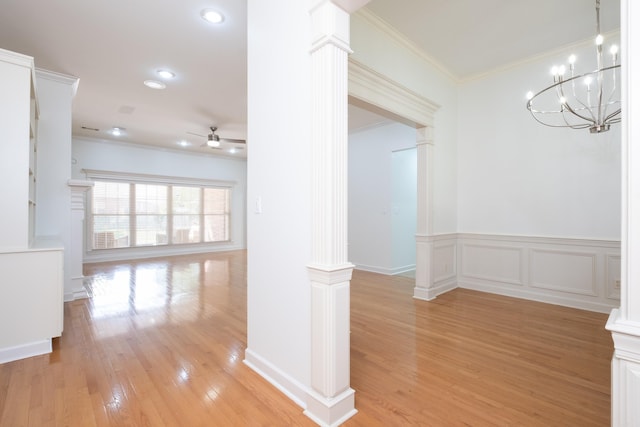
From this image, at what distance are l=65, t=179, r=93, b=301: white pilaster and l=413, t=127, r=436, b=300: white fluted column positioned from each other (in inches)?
170

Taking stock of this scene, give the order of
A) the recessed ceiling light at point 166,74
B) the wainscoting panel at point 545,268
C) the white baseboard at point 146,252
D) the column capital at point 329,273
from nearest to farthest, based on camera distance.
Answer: the column capital at point 329,273
the wainscoting panel at point 545,268
the recessed ceiling light at point 166,74
the white baseboard at point 146,252

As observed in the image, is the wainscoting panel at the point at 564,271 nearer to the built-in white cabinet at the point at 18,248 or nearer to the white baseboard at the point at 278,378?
the white baseboard at the point at 278,378

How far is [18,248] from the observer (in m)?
2.34

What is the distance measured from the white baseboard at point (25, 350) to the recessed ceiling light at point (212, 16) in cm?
309

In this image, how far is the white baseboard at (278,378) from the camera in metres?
1.78

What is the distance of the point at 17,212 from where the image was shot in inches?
92.1

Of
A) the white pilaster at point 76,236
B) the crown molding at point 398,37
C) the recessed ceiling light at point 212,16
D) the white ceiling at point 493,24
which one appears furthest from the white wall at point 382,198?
the white pilaster at point 76,236

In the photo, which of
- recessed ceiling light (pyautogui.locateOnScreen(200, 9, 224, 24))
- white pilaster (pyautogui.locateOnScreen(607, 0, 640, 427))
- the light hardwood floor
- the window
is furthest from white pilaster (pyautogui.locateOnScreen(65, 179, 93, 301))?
white pilaster (pyautogui.locateOnScreen(607, 0, 640, 427))

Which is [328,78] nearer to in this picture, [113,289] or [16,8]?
[16,8]

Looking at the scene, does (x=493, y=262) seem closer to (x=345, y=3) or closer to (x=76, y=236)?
(x=345, y=3)

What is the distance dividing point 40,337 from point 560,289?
213 inches

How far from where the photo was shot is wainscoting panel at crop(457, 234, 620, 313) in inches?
133

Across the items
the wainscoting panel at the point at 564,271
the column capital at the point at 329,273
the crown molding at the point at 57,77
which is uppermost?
the crown molding at the point at 57,77

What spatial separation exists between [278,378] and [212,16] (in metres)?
3.05
